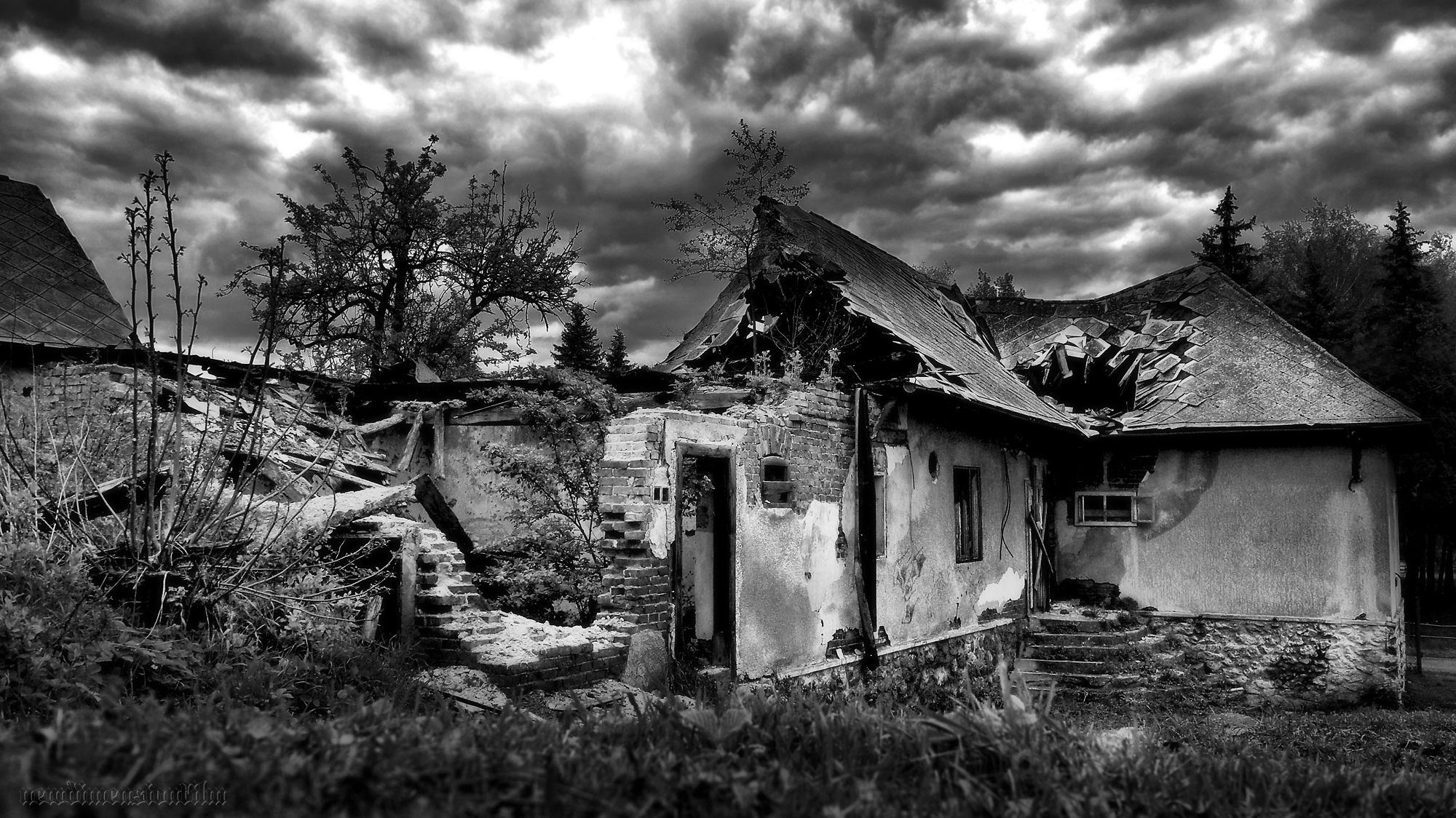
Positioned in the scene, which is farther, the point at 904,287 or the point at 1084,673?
the point at 904,287

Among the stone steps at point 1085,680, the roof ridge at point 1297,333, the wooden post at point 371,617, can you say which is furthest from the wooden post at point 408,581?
the roof ridge at point 1297,333

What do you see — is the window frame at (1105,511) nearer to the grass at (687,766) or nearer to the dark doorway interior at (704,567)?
the dark doorway interior at (704,567)

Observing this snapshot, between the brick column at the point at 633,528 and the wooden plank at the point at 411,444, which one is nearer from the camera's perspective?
the brick column at the point at 633,528

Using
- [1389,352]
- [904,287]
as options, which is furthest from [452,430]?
[1389,352]

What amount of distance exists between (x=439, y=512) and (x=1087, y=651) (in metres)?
8.71

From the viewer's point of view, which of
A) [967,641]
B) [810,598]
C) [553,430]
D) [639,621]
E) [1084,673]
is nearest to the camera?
[639,621]

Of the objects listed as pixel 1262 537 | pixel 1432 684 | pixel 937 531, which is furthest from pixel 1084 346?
pixel 1432 684

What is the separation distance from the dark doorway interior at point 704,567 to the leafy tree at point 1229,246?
27.6m

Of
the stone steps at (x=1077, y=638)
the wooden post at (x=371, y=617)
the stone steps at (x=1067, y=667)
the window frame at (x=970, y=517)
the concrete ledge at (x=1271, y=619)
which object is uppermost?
the window frame at (x=970, y=517)

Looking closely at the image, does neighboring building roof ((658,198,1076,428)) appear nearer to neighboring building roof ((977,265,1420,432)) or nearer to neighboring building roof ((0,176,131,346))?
neighboring building roof ((977,265,1420,432))

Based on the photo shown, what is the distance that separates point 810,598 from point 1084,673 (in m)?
5.98

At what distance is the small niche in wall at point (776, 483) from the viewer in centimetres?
834

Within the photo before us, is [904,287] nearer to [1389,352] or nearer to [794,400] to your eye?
[794,400]

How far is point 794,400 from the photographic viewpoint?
880 cm
